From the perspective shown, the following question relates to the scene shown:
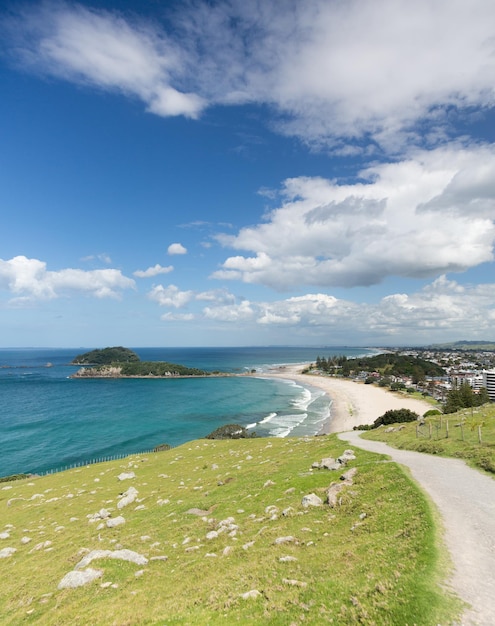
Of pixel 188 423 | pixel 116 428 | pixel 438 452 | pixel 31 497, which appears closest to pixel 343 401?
pixel 188 423

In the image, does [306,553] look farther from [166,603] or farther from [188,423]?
[188,423]

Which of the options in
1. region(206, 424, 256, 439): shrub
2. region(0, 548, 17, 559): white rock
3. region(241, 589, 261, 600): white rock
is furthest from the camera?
region(206, 424, 256, 439): shrub

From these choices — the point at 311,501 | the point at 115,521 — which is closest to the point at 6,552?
the point at 115,521

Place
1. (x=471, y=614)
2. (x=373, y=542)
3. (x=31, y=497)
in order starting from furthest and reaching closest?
(x=31, y=497) → (x=373, y=542) → (x=471, y=614)

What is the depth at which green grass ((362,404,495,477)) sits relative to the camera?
82.4 ft

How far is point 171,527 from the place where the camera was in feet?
65.0

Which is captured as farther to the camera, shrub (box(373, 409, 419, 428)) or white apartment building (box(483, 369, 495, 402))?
white apartment building (box(483, 369, 495, 402))

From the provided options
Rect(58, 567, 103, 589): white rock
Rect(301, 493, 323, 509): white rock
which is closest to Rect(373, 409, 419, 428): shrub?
Rect(301, 493, 323, 509): white rock

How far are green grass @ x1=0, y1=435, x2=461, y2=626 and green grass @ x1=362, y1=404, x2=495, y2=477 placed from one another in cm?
649

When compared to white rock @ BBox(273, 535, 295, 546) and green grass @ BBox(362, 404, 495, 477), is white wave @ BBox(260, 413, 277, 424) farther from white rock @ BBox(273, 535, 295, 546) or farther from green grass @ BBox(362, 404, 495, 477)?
white rock @ BBox(273, 535, 295, 546)

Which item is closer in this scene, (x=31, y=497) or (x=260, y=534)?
(x=260, y=534)

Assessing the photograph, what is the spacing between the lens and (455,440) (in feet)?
105

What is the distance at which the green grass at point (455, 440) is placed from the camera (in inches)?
989

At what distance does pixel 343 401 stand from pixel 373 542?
12632 cm
